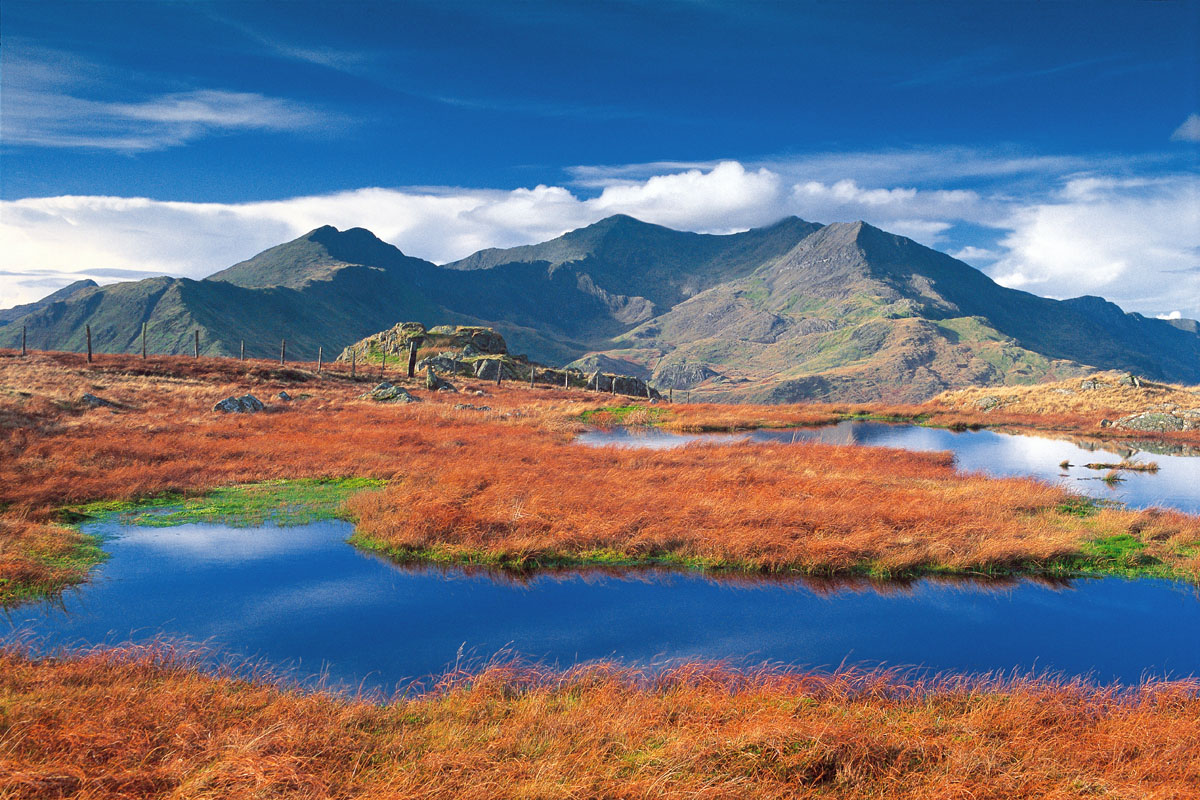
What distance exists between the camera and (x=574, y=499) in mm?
22156

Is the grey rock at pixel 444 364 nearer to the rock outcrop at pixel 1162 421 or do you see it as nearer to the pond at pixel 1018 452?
the pond at pixel 1018 452

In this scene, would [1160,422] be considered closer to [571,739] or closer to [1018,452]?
[1018,452]

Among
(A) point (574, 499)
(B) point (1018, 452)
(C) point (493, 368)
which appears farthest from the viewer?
(C) point (493, 368)

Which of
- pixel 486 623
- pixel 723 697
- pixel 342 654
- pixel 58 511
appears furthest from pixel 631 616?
pixel 58 511

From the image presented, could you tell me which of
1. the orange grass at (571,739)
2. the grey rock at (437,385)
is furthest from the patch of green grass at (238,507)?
the grey rock at (437,385)

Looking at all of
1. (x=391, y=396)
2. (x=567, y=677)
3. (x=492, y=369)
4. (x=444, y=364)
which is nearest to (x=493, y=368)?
(x=492, y=369)

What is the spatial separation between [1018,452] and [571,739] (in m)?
45.4

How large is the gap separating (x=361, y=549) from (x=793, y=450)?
27.0m

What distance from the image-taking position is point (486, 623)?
14.2m

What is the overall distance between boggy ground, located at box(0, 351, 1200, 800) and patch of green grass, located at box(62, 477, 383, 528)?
0.17m

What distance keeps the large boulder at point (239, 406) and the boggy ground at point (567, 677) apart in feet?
10.5

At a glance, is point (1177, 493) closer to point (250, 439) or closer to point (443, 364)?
point (250, 439)

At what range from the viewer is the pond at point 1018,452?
98.9 feet

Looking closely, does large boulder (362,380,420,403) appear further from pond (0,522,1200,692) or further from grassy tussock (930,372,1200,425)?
grassy tussock (930,372,1200,425)
